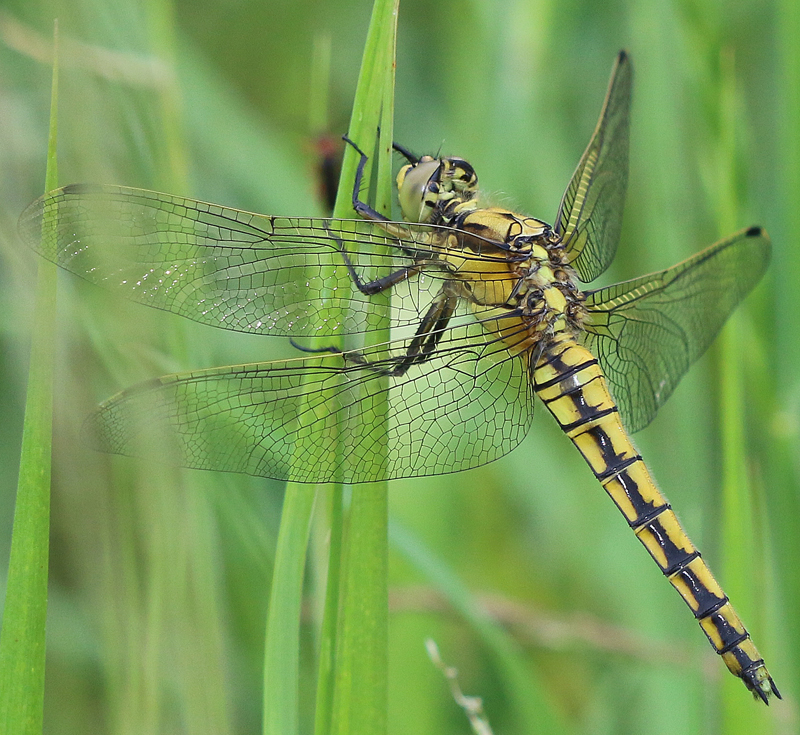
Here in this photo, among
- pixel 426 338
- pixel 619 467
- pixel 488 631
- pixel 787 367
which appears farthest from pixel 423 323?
pixel 787 367

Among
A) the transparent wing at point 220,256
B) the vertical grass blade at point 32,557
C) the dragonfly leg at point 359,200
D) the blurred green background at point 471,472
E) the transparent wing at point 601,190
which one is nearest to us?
the vertical grass blade at point 32,557

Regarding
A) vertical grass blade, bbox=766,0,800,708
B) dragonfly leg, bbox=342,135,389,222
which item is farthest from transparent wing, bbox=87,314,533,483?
vertical grass blade, bbox=766,0,800,708

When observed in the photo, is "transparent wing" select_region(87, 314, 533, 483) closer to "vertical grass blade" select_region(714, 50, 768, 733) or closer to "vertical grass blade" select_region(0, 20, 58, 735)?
"vertical grass blade" select_region(0, 20, 58, 735)

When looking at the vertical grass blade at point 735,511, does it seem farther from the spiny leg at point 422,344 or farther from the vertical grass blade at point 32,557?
the vertical grass blade at point 32,557

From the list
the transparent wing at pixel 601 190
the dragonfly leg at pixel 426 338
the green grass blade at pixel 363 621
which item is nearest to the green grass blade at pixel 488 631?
the dragonfly leg at pixel 426 338

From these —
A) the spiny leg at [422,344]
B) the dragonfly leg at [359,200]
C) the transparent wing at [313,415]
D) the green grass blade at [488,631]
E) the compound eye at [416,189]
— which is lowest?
the green grass blade at [488,631]

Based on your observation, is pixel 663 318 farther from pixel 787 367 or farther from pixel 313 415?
pixel 313 415

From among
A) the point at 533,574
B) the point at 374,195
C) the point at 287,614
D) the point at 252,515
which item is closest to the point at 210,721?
the point at 252,515
